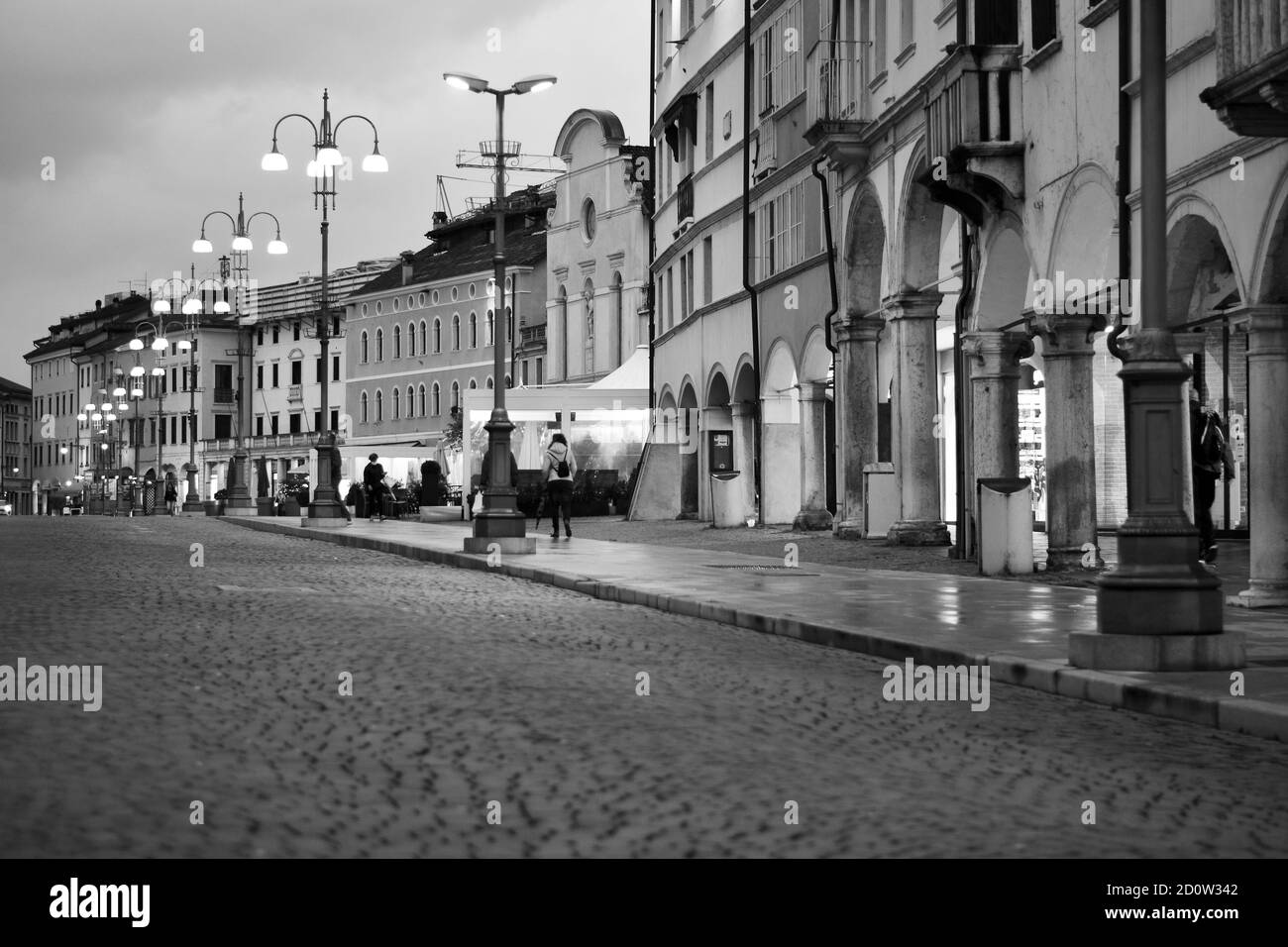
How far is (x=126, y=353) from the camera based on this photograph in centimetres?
14788

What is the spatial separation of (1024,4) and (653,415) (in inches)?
1099

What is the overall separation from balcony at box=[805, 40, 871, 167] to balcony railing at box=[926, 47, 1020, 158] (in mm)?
7333

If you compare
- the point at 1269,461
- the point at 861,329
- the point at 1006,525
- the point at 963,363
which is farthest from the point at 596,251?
the point at 1269,461

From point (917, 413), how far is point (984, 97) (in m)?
6.40

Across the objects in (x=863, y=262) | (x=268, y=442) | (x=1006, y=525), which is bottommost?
(x=1006, y=525)

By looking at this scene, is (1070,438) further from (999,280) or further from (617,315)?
(617,315)

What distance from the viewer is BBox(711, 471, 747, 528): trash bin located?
38250 mm

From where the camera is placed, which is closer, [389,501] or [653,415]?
[653,415]

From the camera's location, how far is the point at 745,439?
42.2 m

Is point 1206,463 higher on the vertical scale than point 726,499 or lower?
higher

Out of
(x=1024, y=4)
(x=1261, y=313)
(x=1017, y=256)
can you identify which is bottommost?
(x=1261, y=313)
